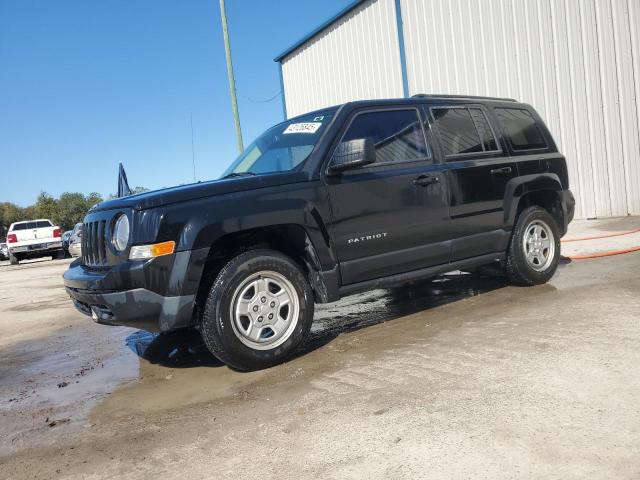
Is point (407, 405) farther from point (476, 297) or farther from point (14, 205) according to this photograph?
point (14, 205)

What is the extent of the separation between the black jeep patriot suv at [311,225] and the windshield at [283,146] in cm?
2

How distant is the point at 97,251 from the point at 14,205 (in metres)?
101

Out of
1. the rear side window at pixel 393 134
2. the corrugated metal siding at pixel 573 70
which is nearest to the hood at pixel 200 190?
the rear side window at pixel 393 134

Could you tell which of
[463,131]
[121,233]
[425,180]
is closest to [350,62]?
[463,131]

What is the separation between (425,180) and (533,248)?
5.80ft

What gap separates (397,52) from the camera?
14.3 metres

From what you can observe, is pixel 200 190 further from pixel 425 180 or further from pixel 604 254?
pixel 604 254

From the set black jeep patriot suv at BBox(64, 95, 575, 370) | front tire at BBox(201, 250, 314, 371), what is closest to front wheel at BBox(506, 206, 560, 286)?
black jeep patriot suv at BBox(64, 95, 575, 370)

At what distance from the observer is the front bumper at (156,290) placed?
340 centimetres

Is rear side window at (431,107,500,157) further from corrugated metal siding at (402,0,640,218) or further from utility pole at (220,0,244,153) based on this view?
utility pole at (220,0,244,153)

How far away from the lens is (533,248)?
5484 millimetres

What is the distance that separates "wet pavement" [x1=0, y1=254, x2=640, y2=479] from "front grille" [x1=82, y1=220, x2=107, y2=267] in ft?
2.89

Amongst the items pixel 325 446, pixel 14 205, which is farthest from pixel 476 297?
pixel 14 205

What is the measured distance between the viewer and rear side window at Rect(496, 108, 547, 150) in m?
5.35
